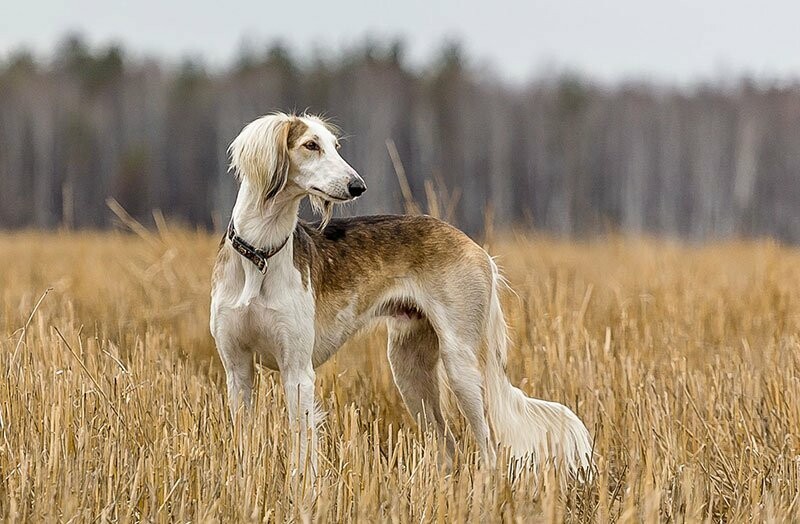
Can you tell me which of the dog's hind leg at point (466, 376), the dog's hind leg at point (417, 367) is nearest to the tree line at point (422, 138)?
the dog's hind leg at point (417, 367)

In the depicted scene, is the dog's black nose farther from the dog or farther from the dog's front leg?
the dog's front leg

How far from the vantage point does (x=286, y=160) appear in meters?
4.86

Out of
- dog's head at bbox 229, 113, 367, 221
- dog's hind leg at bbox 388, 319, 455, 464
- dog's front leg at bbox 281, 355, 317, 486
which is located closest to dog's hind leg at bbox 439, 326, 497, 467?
dog's hind leg at bbox 388, 319, 455, 464

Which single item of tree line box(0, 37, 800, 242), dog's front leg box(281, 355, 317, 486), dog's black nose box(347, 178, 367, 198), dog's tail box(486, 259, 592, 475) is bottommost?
tree line box(0, 37, 800, 242)

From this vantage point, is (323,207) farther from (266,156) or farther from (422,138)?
(422,138)

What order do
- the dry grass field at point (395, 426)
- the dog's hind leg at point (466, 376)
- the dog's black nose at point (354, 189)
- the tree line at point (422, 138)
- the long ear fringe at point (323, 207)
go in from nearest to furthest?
the dry grass field at point (395, 426) < the dog's black nose at point (354, 189) < the long ear fringe at point (323, 207) < the dog's hind leg at point (466, 376) < the tree line at point (422, 138)

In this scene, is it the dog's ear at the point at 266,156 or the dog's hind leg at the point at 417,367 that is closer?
the dog's ear at the point at 266,156

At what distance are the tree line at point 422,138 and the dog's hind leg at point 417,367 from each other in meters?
32.3

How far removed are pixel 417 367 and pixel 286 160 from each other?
4.88ft

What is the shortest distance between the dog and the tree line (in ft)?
106

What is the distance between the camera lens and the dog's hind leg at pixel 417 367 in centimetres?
562

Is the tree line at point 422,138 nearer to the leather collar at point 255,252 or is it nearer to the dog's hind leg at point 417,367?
the dog's hind leg at point 417,367

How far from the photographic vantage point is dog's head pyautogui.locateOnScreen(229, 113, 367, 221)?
4.79m

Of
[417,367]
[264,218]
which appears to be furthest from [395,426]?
[264,218]
